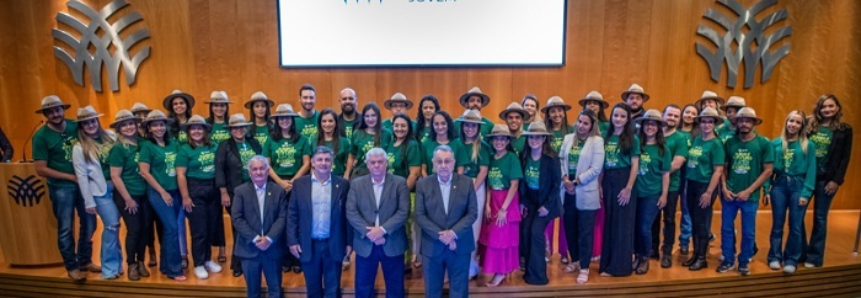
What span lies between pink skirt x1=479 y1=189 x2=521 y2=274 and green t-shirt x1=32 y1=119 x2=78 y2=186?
11.2 feet

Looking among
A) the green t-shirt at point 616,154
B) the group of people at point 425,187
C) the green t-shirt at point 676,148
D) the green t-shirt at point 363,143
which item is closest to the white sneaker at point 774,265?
the group of people at point 425,187

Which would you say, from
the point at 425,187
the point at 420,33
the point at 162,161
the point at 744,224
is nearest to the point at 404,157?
the point at 425,187

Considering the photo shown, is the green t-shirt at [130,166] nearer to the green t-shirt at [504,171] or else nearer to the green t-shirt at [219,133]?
the green t-shirt at [219,133]

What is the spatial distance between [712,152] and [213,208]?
4205 millimetres

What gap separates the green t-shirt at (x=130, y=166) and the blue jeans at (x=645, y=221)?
13.4 feet

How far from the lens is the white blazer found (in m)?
3.77

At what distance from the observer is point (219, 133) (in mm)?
4168

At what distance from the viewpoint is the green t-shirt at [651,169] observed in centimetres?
392

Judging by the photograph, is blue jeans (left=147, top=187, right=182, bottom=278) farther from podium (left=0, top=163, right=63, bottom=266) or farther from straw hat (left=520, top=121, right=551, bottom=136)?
straw hat (left=520, top=121, right=551, bottom=136)

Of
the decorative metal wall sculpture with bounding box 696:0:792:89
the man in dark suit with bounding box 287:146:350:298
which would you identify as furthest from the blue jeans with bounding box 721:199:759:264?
the man in dark suit with bounding box 287:146:350:298

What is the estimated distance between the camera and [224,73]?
19.9 ft

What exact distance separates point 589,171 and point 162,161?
3386 millimetres

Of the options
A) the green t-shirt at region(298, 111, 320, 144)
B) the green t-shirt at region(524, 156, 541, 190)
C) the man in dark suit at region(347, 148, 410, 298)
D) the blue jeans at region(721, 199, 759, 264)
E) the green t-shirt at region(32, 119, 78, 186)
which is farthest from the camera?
the green t-shirt at region(298, 111, 320, 144)

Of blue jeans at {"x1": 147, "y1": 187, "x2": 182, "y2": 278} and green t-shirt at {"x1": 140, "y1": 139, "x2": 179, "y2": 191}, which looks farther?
blue jeans at {"x1": 147, "y1": 187, "x2": 182, "y2": 278}
